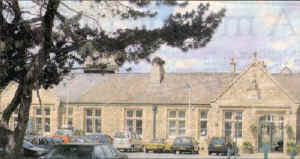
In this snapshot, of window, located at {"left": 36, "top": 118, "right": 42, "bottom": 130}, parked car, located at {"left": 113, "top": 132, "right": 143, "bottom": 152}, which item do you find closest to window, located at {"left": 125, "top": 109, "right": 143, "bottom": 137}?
parked car, located at {"left": 113, "top": 132, "right": 143, "bottom": 152}

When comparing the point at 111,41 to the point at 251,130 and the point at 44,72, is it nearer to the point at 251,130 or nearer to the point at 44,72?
the point at 44,72

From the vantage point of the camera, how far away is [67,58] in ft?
73.8

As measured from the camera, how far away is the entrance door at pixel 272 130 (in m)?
46.8

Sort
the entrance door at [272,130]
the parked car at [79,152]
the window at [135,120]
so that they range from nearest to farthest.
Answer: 1. the parked car at [79,152]
2. the entrance door at [272,130]
3. the window at [135,120]

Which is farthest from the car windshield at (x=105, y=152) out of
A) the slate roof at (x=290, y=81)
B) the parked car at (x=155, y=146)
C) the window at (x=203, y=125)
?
the slate roof at (x=290, y=81)

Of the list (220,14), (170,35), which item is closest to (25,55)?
(170,35)

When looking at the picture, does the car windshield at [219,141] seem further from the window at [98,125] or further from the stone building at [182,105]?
the window at [98,125]

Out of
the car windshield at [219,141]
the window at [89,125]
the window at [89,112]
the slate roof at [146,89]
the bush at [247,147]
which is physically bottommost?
the bush at [247,147]

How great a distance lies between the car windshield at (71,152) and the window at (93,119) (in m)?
34.5

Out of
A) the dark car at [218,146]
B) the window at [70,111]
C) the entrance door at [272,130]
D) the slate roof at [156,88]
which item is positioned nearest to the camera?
the dark car at [218,146]

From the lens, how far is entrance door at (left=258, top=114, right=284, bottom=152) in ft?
153

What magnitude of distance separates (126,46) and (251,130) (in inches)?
1155

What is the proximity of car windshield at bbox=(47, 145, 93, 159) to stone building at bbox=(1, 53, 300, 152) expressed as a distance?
26.8m

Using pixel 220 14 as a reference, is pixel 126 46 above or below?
below
